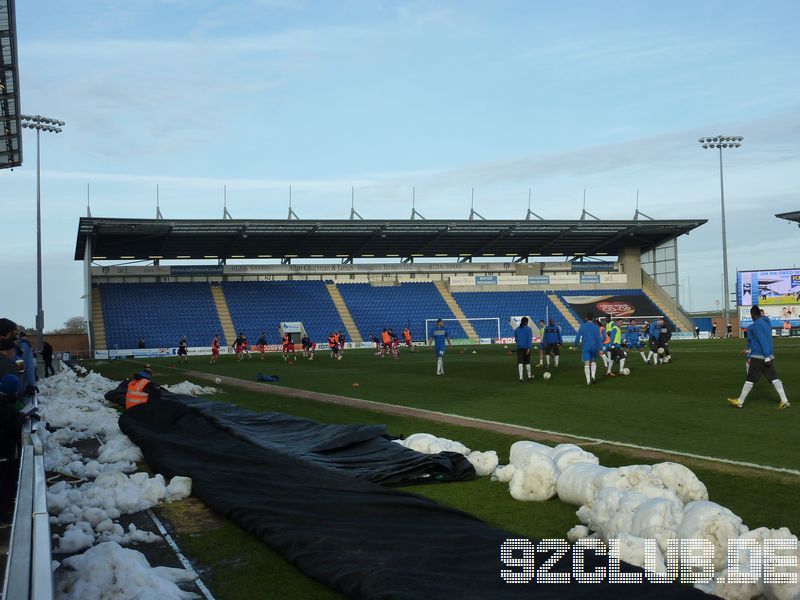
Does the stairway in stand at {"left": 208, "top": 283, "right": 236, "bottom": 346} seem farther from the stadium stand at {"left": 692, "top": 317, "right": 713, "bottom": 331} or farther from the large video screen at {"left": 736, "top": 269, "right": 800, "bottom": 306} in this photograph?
the stadium stand at {"left": 692, "top": 317, "right": 713, "bottom": 331}

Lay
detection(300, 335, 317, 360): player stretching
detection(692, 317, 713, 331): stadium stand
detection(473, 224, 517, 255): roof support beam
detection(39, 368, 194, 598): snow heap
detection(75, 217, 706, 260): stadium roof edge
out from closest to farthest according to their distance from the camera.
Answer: detection(39, 368, 194, 598): snow heap < detection(300, 335, 317, 360): player stretching < detection(75, 217, 706, 260): stadium roof edge < detection(473, 224, 517, 255): roof support beam < detection(692, 317, 713, 331): stadium stand

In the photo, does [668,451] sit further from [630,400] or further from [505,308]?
[505,308]

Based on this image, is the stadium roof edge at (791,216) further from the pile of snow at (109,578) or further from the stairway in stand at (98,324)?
the pile of snow at (109,578)

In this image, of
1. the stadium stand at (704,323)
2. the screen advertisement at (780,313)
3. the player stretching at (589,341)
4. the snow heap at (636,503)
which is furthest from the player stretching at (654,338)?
the stadium stand at (704,323)

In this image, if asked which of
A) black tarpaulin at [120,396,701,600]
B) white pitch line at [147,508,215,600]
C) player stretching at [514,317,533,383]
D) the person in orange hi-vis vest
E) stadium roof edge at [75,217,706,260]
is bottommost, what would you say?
white pitch line at [147,508,215,600]

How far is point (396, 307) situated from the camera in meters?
64.4

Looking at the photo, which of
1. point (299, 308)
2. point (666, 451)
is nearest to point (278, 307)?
point (299, 308)

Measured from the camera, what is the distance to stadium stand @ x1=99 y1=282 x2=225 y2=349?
5616 cm

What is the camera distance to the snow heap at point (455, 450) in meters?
8.97

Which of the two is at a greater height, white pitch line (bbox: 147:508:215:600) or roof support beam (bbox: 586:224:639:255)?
roof support beam (bbox: 586:224:639:255)

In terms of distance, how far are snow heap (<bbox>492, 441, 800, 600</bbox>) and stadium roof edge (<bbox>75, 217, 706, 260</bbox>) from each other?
166 ft

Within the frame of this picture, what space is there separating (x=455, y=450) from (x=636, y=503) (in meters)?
3.90

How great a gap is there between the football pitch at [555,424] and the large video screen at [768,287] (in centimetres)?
2292

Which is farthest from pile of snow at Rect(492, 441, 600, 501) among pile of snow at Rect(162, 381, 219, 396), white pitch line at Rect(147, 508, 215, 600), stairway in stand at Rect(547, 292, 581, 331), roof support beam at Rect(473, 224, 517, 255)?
roof support beam at Rect(473, 224, 517, 255)
